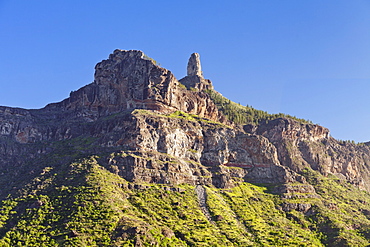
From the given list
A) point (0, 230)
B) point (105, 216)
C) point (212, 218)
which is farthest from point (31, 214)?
point (212, 218)

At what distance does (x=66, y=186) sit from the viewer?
625 feet

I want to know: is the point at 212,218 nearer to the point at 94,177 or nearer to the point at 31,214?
the point at 94,177

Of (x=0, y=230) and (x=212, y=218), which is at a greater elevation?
(x=212, y=218)

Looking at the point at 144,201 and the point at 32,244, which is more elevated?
the point at 144,201

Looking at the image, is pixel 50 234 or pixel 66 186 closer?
pixel 50 234

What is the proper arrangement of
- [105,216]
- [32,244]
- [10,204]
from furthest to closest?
[10,204] < [105,216] < [32,244]

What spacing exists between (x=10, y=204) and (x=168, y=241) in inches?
2721

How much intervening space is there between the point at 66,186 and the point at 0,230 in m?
33.8

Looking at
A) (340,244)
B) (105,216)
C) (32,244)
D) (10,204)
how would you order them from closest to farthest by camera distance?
(32,244) < (105,216) < (10,204) < (340,244)

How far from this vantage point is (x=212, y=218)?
196m

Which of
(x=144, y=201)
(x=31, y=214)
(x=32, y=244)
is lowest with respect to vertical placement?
(x=32, y=244)

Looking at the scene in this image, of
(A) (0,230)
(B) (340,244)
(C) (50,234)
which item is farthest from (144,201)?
(B) (340,244)

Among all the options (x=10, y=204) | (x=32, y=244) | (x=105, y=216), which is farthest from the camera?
(x=10, y=204)

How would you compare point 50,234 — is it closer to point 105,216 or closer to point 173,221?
point 105,216
